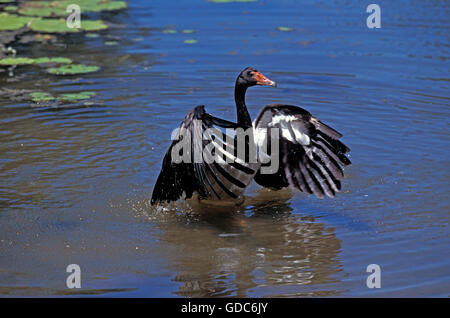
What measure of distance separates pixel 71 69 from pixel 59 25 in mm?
2397

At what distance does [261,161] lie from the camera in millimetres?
6793

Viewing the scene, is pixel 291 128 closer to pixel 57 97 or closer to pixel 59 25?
pixel 57 97

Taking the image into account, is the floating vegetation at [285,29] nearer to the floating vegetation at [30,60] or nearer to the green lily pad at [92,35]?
the green lily pad at [92,35]

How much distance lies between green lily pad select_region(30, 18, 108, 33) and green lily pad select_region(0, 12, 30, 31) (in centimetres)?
17

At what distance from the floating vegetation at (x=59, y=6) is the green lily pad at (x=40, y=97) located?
12.7 ft

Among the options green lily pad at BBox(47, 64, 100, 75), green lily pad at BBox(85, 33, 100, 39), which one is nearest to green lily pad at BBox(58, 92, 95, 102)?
green lily pad at BBox(47, 64, 100, 75)

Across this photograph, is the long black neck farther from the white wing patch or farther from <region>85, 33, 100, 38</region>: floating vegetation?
<region>85, 33, 100, 38</region>: floating vegetation

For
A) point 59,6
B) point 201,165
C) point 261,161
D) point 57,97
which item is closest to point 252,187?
point 261,161

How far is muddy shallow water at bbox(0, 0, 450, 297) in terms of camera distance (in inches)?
223

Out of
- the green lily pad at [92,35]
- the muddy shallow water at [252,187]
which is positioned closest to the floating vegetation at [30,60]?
the muddy shallow water at [252,187]
